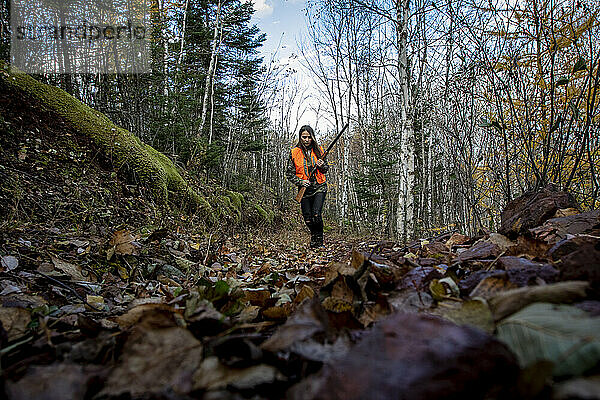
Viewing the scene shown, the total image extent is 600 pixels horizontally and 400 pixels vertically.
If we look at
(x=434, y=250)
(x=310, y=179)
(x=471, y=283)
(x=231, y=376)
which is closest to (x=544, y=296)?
(x=471, y=283)

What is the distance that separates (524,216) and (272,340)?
2.20 m

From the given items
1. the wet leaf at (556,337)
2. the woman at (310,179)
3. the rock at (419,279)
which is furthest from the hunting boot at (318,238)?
the wet leaf at (556,337)

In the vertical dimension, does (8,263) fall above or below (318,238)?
above

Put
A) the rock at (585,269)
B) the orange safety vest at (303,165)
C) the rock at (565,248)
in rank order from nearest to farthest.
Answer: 1. the rock at (585,269)
2. the rock at (565,248)
3. the orange safety vest at (303,165)

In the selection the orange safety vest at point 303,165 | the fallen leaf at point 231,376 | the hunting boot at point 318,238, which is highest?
the orange safety vest at point 303,165

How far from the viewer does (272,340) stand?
65 centimetres

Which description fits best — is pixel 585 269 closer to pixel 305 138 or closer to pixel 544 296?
pixel 544 296

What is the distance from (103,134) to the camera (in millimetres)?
5449

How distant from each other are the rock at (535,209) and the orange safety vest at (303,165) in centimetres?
464

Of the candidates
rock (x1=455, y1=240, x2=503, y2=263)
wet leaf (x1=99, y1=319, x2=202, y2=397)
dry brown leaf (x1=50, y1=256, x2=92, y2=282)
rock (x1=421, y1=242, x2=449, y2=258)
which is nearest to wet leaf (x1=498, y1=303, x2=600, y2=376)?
wet leaf (x1=99, y1=319, x2=202, y2=397)

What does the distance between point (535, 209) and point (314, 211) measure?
454cm

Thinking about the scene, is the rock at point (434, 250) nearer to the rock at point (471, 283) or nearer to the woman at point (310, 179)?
the rock at point (471, 283)

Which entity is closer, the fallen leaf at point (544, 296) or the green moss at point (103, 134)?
the fallen leaf at point (544, 296)

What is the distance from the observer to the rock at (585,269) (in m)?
0.66
